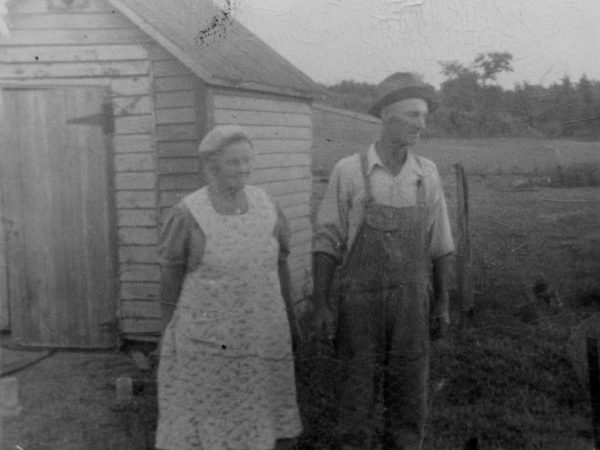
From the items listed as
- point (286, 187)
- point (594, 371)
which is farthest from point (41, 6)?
point (594, 371)

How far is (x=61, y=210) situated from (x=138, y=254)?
2.44 feet

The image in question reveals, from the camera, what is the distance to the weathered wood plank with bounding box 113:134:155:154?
4707 mm

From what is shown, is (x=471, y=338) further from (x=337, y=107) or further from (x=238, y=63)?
(x=238, y=63)

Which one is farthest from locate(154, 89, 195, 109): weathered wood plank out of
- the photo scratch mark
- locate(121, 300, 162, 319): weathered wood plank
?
locate(121, 300, 162, 319): weathered wood plank

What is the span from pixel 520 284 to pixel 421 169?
8.15 ft

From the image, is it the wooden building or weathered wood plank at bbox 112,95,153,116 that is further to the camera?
weathered wood plank at bbox 112,95,153,116

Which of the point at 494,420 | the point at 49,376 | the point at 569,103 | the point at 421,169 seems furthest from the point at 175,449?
the point at 569,103

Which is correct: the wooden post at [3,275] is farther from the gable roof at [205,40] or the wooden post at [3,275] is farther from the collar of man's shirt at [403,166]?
the collar of man's shirt at [403,166]

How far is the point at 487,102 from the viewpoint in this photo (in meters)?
4.40

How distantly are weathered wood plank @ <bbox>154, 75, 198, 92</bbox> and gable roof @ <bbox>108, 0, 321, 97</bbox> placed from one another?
25 centimetres

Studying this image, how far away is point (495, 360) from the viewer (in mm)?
4512

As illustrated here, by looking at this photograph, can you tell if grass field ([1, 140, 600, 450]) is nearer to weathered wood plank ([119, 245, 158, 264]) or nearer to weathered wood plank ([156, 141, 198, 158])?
weathered wood plank ([119, 245, 158, 264])

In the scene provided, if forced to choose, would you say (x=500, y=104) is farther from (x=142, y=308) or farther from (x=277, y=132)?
(x=142, y=308)

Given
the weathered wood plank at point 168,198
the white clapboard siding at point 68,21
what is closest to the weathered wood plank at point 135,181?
the weathered wood plank at point 168,198
